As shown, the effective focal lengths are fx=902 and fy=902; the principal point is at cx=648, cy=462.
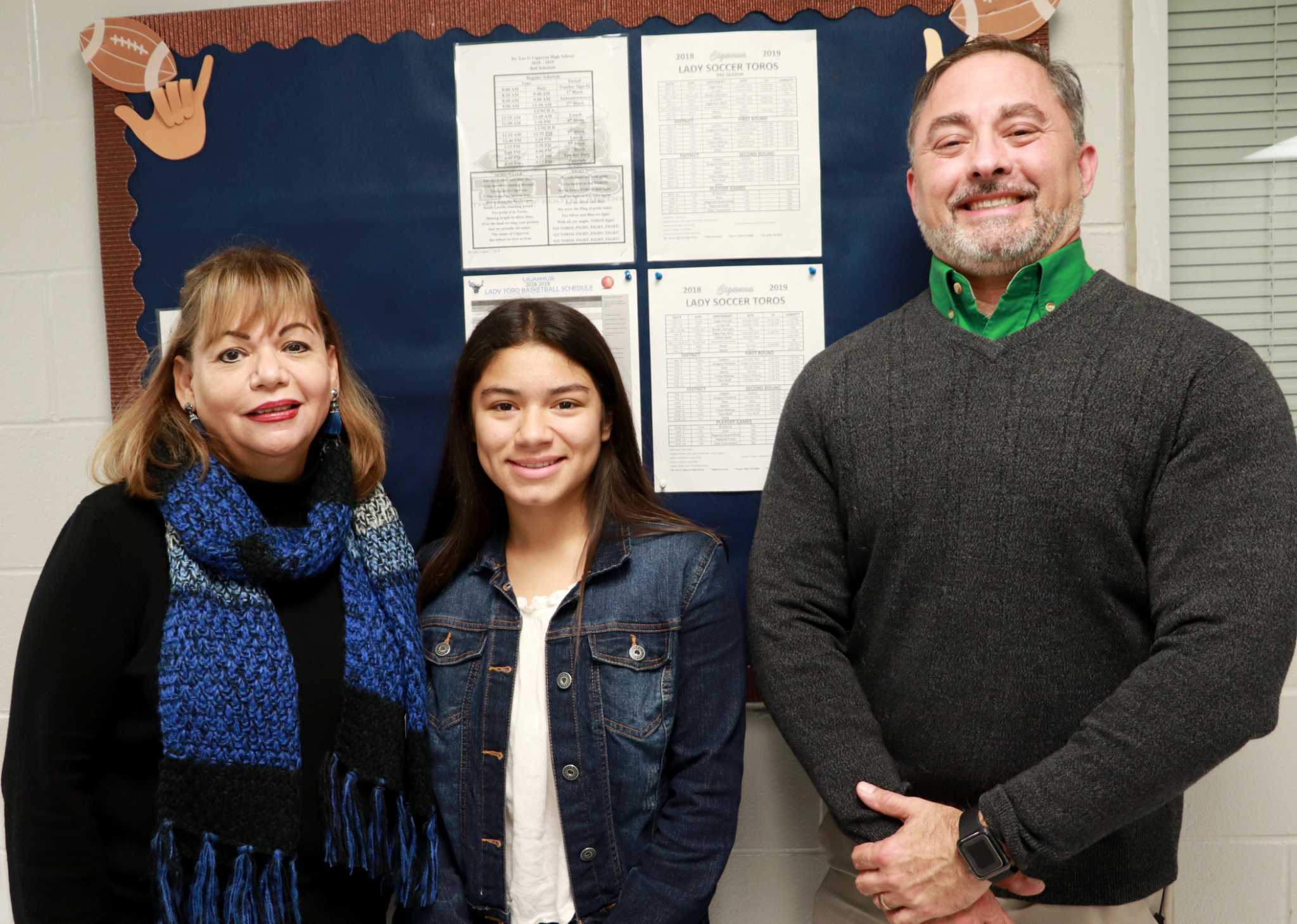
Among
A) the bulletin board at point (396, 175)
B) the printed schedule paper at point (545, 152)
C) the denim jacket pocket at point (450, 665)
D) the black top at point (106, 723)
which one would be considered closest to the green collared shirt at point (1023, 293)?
the bulletin board at point (396, 175)

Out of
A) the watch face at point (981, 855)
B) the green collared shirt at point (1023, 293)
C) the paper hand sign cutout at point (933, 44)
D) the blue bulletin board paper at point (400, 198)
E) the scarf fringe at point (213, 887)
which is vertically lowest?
the scarf fringe at point (213, 887)

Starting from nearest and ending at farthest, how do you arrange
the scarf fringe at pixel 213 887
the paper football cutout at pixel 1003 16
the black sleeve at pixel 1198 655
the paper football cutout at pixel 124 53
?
the black sleeve at pixel 1198 655
the scarf fringe at pixel 213 887
the paper football cutout at pixel 1003 16
the paper football cutout at pixel 124 53

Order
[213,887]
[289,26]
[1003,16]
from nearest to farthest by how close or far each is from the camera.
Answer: [213,887] < [1003,16] < [289,26]

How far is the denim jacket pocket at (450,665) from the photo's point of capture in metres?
1.38

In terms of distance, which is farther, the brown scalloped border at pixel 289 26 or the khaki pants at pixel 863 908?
the brown scalloped border at pixel 289 26

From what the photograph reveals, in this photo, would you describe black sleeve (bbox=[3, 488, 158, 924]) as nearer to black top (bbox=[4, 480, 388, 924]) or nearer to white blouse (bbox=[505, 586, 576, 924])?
black top (bbox=[4, 480, 388, 924])

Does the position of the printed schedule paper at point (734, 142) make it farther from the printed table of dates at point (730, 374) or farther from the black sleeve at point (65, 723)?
the black sleeve at point (65, 723)

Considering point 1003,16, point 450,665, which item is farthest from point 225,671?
point 1003,16

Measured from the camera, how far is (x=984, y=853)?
3.74ft

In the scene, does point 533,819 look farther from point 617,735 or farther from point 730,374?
point 730,374

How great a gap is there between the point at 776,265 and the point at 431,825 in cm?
112

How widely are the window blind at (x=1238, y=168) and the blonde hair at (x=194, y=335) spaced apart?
1578mm

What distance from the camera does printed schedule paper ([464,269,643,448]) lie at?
5.60 ft

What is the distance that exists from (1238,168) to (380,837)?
1897 millimetres
